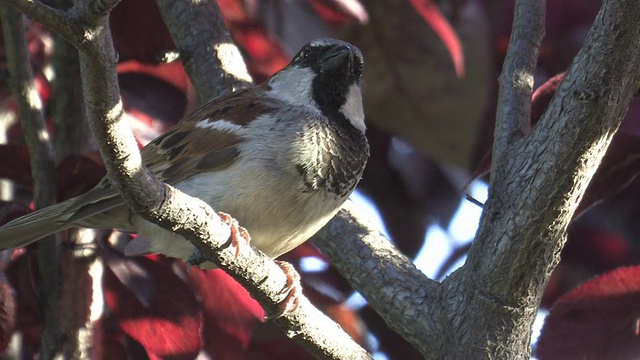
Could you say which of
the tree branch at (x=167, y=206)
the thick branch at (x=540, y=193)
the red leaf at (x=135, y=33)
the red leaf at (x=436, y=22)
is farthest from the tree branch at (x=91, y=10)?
the red leaf at (x=436, y=22)

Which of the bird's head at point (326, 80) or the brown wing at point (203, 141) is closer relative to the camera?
the brown wing at point (203, 141)

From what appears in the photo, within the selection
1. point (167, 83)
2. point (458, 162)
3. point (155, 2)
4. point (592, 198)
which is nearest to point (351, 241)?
point (592, 198)

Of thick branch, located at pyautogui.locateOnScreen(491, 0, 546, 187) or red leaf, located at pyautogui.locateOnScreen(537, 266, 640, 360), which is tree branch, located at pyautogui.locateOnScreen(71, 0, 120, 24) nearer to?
thick branch, located at pyautogui.locateOnScreen(491, 0, 546, 187)

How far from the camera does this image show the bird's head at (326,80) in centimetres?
257

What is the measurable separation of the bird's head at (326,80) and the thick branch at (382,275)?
1.09 feet

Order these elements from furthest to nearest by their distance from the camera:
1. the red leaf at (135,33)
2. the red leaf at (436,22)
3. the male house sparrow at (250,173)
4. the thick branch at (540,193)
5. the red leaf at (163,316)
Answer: the red leaf at (436,22)
the red leaf at (135,33)
the male house sparrow at (250,173)
the red leaf at (163,316)
the thick branch at (540,193)

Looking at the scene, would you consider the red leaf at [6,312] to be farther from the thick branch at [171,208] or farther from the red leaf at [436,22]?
the red leaf at [436,22]

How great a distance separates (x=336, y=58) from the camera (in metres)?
2.64

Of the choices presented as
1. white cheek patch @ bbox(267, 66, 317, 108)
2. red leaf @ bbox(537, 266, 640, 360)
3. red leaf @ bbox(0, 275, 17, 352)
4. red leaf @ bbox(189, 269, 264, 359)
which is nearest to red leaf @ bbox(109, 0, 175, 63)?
white cheek patch @ bbox(267, 66, 317, 108)

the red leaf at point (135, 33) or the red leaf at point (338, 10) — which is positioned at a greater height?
the red leaf at point (338, 10)

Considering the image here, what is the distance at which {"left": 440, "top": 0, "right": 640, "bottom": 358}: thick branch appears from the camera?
1.64m

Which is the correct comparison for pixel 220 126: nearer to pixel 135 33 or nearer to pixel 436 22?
pixel 135 33

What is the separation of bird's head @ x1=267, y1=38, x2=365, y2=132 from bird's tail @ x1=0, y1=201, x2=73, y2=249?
0.70 metres

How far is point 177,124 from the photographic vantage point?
2467 mm
